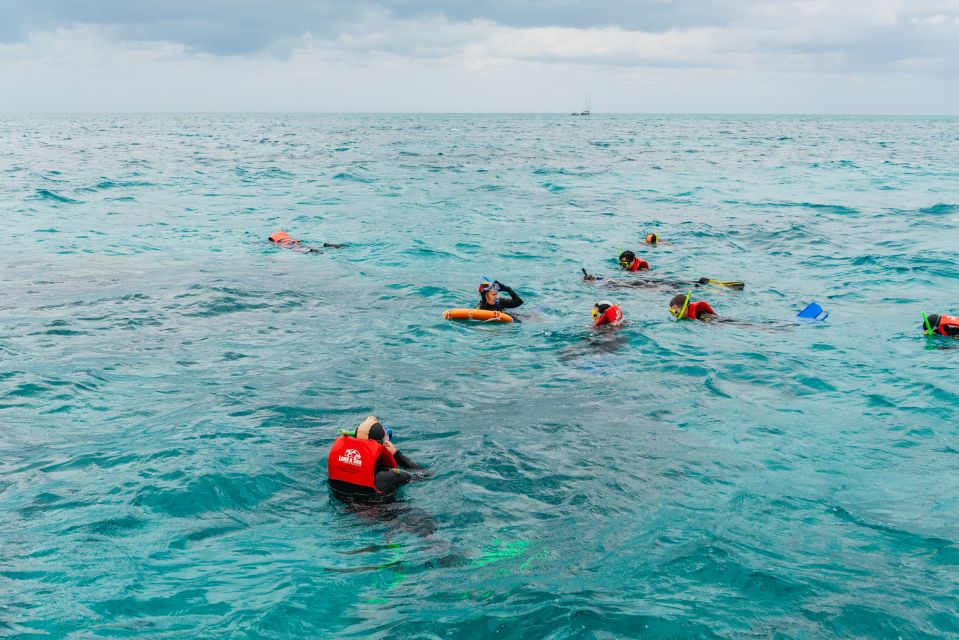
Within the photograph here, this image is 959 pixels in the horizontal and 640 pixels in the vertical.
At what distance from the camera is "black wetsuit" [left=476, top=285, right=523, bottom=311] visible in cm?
1598

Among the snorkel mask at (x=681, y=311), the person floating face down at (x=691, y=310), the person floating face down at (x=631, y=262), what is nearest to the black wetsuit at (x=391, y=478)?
the snorkel mask at (x=681, y=311)

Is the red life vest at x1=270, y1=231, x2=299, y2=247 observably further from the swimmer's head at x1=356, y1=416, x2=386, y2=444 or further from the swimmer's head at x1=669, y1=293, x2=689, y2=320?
the swimmer's head at x1=356, y1=416, x2=386, y2=444

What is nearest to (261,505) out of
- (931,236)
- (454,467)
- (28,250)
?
(454,467)

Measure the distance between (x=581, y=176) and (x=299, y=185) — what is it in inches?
721

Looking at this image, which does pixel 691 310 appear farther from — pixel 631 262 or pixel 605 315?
pixel 631 262

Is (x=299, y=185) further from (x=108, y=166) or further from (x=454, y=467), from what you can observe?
(x=454, y=467)

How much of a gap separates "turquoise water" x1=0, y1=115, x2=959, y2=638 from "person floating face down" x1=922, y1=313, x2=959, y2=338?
24 cm

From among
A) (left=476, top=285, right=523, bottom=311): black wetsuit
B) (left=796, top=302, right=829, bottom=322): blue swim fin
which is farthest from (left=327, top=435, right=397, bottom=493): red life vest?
(left=796, top=302, right=829, bottom=322): blue swim fin

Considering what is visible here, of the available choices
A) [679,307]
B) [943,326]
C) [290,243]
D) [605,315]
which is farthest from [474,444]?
[290,243]

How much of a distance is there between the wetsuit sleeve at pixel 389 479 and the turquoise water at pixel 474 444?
0.97ft

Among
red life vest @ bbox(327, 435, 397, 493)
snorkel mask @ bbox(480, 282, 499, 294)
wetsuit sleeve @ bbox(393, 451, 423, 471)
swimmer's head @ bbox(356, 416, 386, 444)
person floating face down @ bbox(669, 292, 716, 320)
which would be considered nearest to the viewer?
red life vest @ bbox(327, 435, 397, 493)

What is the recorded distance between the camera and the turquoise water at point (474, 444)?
6402 millimetres

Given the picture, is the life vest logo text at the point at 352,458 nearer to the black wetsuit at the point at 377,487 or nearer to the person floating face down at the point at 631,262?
the black wetsuit at the point at 377,487

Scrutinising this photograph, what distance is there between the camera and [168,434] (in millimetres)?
9992
